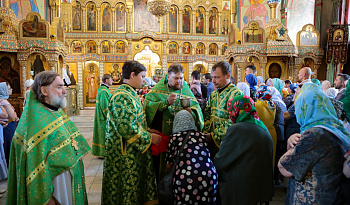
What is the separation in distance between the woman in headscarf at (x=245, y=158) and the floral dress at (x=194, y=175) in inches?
4.7

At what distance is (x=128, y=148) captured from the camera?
8.00 feet

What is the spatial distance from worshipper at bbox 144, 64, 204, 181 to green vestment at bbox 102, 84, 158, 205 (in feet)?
1.25

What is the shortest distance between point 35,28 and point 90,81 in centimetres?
531

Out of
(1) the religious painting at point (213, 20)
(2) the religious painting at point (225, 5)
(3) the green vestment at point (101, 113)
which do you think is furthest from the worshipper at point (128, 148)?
(2) the religious painting at point (225, 5)

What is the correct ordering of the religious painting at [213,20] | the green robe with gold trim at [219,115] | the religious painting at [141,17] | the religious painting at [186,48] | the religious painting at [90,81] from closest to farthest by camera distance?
the green robe with gold trim at [219,115] → the religious painting at [90,81] → the religious painting at [141,17] → the religious painting at [186,48] → the religious painting at [213,20]

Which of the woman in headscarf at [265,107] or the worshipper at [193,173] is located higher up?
the woman in headscarf at [265,107]

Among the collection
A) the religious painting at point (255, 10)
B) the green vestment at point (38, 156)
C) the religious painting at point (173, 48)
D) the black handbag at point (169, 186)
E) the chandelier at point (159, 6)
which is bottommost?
the black handbag at point (169, 186)

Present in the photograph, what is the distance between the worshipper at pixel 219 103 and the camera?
2.69m

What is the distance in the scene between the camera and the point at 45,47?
31.8ft

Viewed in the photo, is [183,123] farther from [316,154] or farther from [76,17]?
[76,17]

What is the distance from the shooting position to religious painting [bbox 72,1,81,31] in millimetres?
14523

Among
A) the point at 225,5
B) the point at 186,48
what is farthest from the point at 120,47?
the point at 225,5

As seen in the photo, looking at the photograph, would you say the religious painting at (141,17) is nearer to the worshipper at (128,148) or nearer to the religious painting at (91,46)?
the religious painting at (91,46)

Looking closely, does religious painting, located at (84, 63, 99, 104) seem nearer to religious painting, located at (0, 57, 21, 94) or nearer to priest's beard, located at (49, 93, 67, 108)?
religious painting, located at (0, 57, 21, 94)
